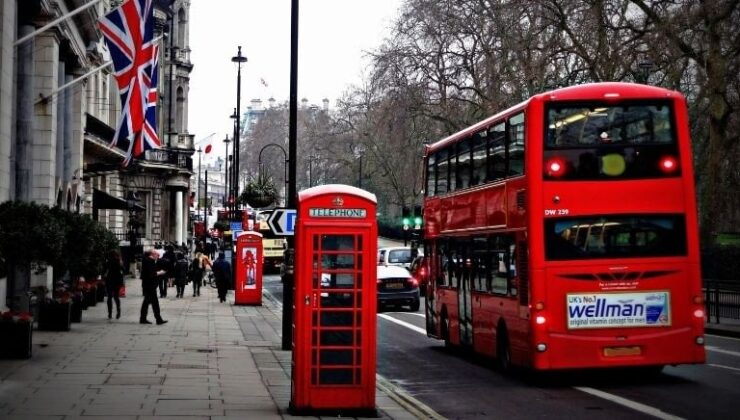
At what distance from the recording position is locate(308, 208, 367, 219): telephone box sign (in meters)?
12.5

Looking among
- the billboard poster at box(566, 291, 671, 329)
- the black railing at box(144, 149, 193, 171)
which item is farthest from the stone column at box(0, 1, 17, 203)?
the black railing at box(144, 149, 193, 171)

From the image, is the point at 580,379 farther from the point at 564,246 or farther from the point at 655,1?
the point at 655,1

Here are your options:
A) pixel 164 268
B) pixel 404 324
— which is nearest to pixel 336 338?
pixel 404 324

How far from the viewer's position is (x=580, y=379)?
17.1 metres

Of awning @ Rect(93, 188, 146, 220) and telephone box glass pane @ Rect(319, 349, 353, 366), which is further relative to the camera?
awning @ Rect(93, 188, 146, 220)

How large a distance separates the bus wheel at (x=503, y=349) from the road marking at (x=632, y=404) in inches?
59.3

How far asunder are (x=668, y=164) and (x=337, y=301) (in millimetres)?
5836

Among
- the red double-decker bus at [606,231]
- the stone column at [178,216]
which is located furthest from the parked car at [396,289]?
the stone column at [178,216]

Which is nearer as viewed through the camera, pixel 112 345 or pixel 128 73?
pixel 112 345

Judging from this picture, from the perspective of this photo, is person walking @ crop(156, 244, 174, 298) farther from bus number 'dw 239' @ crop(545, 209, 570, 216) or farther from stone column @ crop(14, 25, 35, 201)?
bus number 'dw 239' @ crop(545, 209, 570, 216)

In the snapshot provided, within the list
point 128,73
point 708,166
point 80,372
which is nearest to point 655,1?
point 708,166

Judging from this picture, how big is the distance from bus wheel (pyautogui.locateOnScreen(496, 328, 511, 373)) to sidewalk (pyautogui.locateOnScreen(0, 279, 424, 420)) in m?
2.13

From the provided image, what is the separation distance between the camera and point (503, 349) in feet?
58.0

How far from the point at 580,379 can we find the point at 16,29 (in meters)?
17.0
